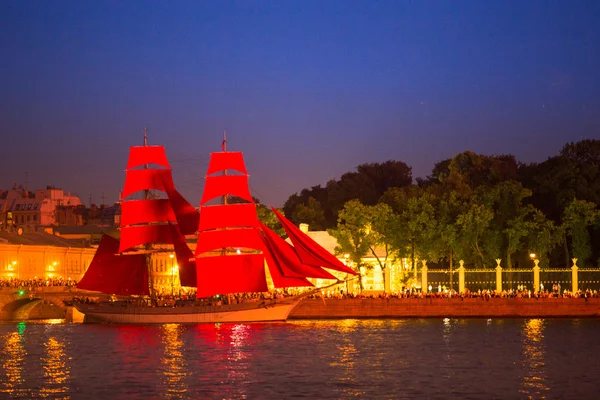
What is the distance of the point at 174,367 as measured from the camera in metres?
57.7

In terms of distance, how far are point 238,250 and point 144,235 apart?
277 inches

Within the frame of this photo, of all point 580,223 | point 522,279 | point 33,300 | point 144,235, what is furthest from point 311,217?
point 522,279

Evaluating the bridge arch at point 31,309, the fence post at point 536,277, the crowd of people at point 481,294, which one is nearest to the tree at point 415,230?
the crowd of people at point 481,294

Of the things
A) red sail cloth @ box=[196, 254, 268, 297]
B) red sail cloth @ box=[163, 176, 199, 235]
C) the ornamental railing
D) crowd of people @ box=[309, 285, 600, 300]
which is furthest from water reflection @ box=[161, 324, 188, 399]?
the ornamental railing

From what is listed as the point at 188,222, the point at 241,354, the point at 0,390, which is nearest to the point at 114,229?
the point at 188,222

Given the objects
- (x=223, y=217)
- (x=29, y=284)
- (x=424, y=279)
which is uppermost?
(x=223, y=217)

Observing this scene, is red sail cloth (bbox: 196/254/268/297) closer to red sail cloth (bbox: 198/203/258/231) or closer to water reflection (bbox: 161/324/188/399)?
red sail cloth (bbox: 198/203/258/231)

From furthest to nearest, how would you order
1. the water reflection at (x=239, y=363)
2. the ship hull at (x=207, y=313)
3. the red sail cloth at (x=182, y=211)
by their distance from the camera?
the red sail cloth at (x=182, y=211) → the ship hull at (x=207, y=313) → the water reflection at (x=239, y=363)

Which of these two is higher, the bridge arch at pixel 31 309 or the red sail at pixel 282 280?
the red sail at pixel 282 280

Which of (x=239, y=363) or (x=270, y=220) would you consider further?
(x=270, y=220)

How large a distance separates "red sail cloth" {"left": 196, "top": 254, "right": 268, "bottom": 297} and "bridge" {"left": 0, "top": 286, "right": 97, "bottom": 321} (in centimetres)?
1011

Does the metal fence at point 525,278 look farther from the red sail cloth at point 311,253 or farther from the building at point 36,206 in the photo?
the building at point 36,206

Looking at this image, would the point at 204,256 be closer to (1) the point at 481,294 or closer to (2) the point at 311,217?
(1) the point at 481,294

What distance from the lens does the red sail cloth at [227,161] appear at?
304 ft
